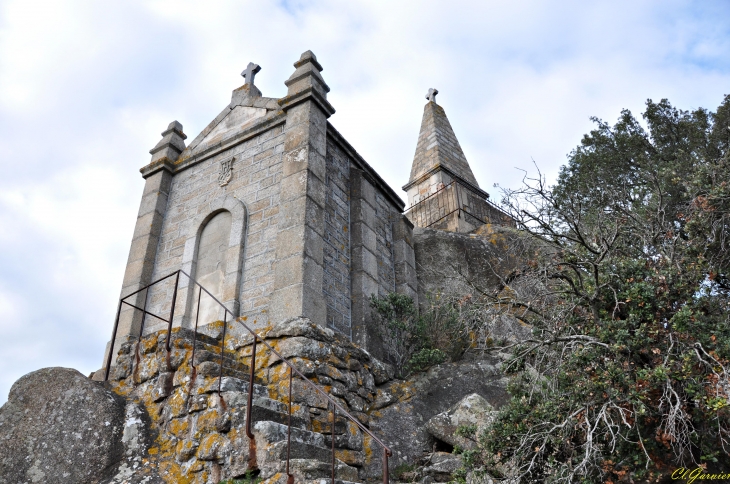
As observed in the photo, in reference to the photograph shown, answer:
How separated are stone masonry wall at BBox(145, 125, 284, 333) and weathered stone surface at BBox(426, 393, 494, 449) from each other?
2.38 m

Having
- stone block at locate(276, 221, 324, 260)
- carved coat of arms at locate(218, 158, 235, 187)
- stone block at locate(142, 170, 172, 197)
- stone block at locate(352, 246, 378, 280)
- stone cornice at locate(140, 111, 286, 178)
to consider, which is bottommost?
stone block at locate(276, 221, 324, 260)

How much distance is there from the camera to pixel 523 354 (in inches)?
214

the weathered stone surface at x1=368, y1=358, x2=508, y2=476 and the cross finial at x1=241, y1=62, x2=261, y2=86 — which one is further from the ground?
the cross finial at x1=241, y1=62, x2=261, y2=86

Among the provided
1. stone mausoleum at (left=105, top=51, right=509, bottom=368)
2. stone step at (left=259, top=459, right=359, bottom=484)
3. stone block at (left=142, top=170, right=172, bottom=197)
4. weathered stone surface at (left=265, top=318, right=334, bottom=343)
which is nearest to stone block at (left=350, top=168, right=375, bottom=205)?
stone mausoleum at (left=105, top=51, right=509, bottom=368)

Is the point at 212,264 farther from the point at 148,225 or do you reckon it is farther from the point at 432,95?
the point at 432,95

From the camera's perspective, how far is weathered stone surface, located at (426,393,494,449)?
6.14 meters

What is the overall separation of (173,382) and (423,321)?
3746mm

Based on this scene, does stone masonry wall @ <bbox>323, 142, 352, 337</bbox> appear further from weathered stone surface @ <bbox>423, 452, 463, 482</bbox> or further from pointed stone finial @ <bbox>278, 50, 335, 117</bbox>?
weathered stone surface @ <bbox>423, 452, 463, 482</bbox>

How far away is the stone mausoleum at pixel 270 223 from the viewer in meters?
7.53

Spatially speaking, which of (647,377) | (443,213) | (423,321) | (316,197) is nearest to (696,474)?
(647,377)

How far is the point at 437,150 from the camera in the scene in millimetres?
15367

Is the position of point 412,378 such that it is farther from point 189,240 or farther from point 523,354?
point 189,240

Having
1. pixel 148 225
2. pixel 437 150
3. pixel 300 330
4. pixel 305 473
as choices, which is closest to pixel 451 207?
pixel 437 150

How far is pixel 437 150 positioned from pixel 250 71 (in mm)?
6483
